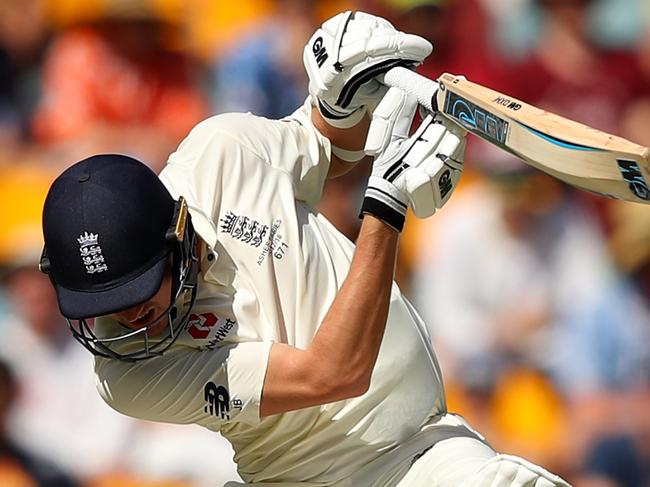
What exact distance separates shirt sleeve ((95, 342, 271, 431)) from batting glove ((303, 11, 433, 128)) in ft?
2.27

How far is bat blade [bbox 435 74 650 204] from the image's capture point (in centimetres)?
237

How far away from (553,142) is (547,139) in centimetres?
2

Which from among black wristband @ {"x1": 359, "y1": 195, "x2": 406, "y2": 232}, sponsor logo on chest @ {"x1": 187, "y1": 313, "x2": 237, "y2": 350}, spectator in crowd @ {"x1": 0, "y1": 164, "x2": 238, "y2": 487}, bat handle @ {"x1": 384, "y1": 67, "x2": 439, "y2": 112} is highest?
bat handle @ {"x1": 384, "y1": 67, "x2": 439, "y2": 112}

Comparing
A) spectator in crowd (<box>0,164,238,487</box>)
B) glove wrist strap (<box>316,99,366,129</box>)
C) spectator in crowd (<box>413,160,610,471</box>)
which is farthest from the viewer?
spectator in crowd (<box>413,160,610,471</box>)

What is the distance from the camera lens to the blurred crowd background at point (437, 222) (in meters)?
5.40

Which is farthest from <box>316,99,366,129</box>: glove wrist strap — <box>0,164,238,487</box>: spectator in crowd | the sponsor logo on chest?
<box>0,164,238,487</box>: spectator in crowd

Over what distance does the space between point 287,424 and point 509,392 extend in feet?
8.38

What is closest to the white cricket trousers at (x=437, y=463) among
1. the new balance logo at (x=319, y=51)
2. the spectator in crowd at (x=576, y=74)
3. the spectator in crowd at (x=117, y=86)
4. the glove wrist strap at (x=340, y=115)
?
the glove wrist strap at (x=340, y=115)

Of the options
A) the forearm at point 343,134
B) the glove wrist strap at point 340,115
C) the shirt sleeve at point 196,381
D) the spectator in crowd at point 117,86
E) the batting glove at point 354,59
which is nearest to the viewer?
the shirt sleeve at point 196,381

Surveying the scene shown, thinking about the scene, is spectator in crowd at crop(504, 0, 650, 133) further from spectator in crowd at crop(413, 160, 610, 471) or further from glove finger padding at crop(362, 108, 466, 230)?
glove finger padding at crop(362, 108, 466, 230)

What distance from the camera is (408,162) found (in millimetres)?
2773

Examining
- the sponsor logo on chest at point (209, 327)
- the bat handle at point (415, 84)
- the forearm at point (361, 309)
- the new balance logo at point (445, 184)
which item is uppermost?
the bat handle at point (415, 84)

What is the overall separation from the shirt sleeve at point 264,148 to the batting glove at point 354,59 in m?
0.13

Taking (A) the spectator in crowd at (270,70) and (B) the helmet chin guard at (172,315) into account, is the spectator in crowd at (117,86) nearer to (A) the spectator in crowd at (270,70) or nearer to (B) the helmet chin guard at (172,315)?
(A) the spectator in crowd at (270,70)
